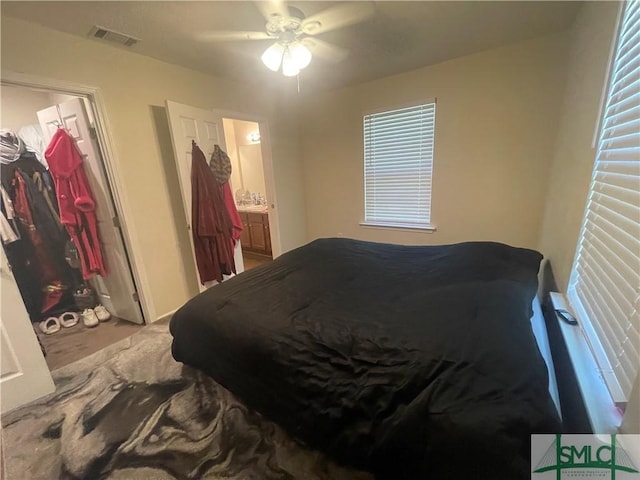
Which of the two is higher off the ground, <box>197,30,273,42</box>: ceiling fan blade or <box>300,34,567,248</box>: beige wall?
<box>197,30,273,42</box>: ceiling fan blade

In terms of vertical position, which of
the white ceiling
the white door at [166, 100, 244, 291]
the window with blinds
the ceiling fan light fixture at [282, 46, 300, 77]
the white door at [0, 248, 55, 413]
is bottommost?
the white door at [0, 248, 55, 413]

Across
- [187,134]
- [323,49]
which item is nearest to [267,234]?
[187,134]

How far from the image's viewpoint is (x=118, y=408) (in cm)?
162

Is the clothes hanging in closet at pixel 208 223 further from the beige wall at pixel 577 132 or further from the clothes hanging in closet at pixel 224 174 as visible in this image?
the beige wall at pixel 577 132

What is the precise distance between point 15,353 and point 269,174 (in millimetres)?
2834

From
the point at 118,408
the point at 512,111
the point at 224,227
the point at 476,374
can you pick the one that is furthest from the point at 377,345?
the point at 512,111

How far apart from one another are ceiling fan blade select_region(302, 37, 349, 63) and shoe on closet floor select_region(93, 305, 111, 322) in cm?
314

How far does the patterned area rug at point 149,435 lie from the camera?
127 centimetres

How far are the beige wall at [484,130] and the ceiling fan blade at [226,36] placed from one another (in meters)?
1.80

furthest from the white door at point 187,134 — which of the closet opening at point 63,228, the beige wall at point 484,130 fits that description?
the beige wall at point 484,130

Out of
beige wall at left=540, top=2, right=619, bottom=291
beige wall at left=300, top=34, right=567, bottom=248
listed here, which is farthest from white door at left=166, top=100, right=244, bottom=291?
beige wall at left=540, top=2, right=619, bottom=291

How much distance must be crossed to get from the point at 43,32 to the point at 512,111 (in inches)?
151

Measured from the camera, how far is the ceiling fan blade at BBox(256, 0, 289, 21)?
155cm

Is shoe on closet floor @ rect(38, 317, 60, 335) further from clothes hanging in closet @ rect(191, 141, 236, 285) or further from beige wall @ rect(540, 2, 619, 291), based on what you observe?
beige wall @ rect(540, 2, 619, 291)
